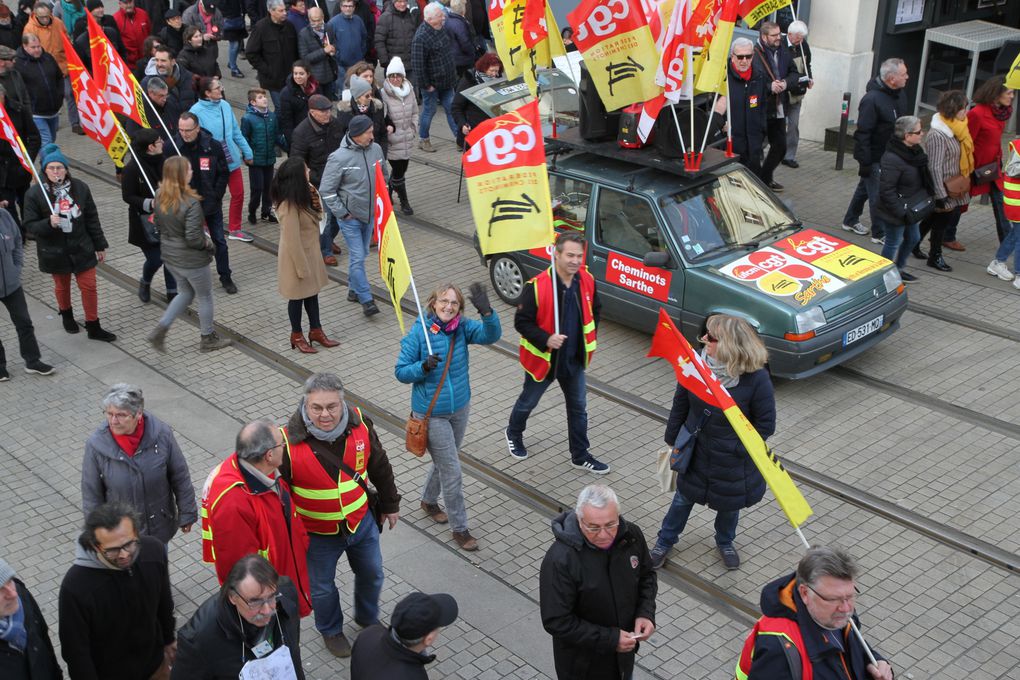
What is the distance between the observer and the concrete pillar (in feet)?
53.9

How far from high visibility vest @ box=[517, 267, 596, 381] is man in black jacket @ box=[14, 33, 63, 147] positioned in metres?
9.27

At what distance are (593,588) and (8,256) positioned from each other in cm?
671

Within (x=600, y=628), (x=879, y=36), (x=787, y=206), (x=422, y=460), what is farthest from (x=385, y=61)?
(x=600, y=628)

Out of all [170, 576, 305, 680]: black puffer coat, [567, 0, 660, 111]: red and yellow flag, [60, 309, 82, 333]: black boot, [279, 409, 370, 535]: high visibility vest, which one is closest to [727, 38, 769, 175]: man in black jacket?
[567, 0, 660, 111]: red and yellow flag

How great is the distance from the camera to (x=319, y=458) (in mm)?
6137

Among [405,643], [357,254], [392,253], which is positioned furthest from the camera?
[357,254]

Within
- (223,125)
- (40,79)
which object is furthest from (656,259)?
(40,79)

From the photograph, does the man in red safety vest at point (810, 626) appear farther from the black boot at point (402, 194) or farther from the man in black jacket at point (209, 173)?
the black boot at point (402, 194)

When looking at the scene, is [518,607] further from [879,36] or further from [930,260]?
[879,36]

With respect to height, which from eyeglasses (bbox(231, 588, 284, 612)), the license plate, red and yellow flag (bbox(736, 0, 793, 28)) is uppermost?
red and yellow flag (bbox(736, 0, 793, 28))

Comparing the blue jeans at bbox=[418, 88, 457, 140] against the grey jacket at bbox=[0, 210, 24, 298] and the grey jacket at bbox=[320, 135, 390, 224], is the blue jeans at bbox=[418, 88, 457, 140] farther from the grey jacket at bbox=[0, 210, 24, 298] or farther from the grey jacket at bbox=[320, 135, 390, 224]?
the grey jacket at bbox=[0, 210, 24, 298]

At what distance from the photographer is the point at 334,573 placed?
261 inches

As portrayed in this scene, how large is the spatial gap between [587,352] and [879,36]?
34.2 ft

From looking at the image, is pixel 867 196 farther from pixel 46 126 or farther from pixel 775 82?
pixel 46 126
